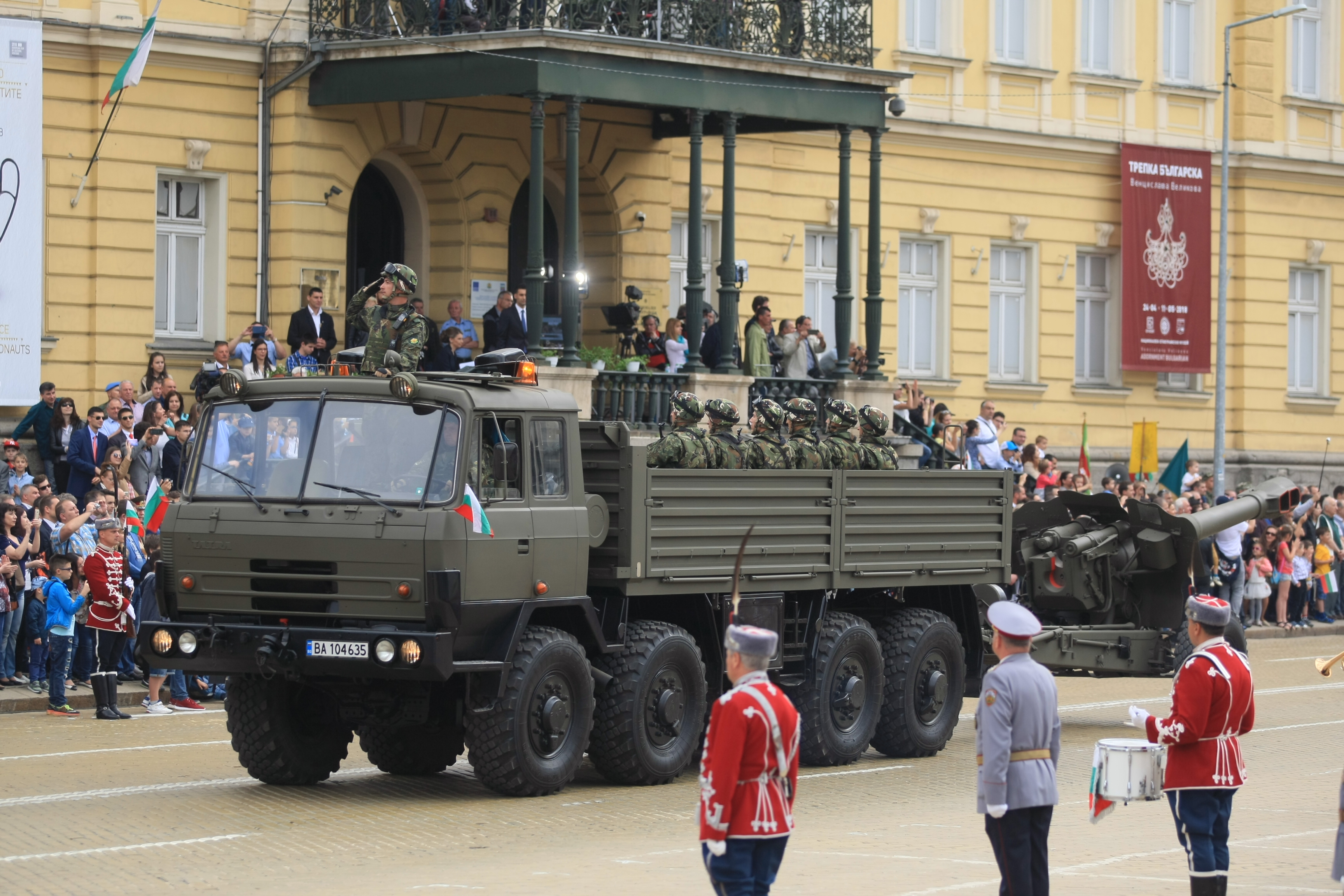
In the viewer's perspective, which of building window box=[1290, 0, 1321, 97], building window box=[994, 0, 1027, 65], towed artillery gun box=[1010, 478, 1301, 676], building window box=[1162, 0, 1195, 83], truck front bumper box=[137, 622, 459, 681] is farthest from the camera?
building window box=[1290, 0, 1321, 97]

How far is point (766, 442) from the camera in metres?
A: 15.8

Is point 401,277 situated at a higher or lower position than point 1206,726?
higher

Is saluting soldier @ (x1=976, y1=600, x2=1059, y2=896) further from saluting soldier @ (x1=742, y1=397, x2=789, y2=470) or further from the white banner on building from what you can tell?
the white banner on building

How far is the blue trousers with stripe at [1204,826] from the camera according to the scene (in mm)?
9688

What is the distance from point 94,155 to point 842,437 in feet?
37.0

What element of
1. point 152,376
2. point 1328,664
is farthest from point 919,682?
point 152,376

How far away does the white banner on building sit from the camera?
22.9 metres

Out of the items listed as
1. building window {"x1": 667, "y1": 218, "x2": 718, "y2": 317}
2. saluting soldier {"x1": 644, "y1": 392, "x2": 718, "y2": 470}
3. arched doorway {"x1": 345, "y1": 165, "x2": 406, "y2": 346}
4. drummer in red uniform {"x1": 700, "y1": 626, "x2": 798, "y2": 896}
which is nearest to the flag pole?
arched doorway {"x1": 345, "y1": 165, "x2": 406, "y2": 346}

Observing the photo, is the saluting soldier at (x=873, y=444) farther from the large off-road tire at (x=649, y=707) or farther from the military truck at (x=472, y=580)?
the large off-road tire at (x=649, y=707)

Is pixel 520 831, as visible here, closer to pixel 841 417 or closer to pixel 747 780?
pixel 747 780

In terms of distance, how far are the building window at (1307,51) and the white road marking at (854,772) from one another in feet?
84.1

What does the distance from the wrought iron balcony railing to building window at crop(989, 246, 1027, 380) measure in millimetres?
7371

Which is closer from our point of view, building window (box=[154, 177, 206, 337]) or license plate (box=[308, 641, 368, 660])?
license plate (box=[308, 641, 368, 660])

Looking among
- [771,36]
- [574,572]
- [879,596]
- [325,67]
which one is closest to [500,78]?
[325,67]
